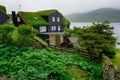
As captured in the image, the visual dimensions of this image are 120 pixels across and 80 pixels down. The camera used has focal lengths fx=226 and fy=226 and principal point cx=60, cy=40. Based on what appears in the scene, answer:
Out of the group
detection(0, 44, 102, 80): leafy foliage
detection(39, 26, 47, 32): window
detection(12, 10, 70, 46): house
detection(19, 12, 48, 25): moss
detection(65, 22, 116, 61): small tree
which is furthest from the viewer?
detection(39, 26, 47, 32): window

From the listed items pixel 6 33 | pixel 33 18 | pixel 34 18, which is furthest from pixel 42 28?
pixel 6 33

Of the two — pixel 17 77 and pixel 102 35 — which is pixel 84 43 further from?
pixel 17 77

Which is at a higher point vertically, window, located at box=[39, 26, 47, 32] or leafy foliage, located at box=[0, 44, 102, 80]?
window, located at box=[39, 26, 47, 32]

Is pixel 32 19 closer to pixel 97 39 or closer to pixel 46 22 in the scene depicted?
pixel 46 22

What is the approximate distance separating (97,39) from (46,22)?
30.7 meters

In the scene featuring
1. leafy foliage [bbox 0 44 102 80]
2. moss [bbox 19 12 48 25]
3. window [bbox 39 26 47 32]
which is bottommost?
leafy foliage [bbox 0 44 102 80]

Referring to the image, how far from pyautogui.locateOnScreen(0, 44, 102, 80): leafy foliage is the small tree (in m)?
2.36

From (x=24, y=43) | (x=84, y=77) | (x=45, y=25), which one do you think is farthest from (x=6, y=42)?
(x=45, y=25)

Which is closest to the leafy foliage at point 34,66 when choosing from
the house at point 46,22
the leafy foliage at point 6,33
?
the leafy foliage at point 6,33

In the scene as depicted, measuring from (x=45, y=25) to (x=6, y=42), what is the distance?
94.8 feet

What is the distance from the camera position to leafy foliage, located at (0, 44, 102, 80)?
22.3 m

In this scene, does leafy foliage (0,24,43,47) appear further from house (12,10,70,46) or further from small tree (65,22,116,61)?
house (12,10,70,46)

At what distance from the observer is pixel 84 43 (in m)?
30.2

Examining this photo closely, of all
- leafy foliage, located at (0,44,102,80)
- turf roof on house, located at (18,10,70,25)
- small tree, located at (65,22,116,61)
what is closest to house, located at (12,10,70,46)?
turf roof on house, located at (18,10,70,25)
